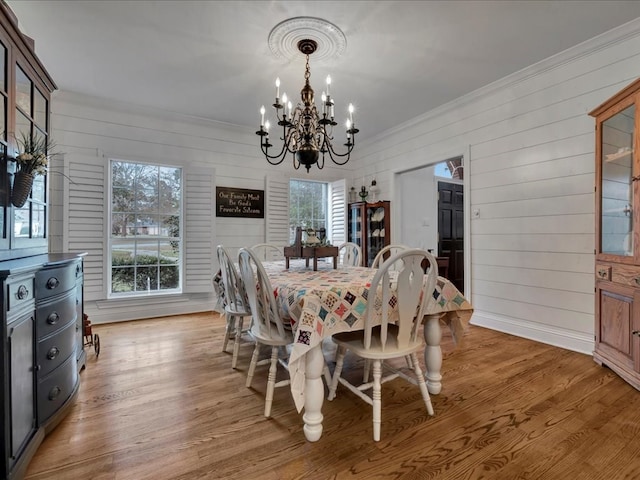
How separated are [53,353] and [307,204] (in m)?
4.12

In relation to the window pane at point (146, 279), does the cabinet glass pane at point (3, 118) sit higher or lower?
higher

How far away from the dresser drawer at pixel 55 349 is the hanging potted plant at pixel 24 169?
79 cm

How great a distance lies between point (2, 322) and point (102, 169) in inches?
123

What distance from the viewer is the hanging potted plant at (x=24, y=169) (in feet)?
5.91

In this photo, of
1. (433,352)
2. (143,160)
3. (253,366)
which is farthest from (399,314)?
(143,160)

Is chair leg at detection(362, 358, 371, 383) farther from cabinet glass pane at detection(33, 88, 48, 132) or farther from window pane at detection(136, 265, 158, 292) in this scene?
window pane at detection(136, 265, 158, 292)

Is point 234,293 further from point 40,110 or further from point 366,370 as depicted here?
point 40,110

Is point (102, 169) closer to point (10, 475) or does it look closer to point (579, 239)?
point (10, 475)

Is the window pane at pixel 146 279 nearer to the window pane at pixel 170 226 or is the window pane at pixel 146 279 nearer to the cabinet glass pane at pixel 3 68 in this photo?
the window pane at pixel 170 226

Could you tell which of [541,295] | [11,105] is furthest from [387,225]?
[11,105]

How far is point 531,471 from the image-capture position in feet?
4.58

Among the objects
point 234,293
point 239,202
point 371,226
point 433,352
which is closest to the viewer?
point 433,352

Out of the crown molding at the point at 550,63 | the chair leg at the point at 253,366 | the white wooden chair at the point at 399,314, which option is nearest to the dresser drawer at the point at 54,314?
the chair leg at the point at 253,366

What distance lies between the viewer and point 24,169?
6.02 ft
